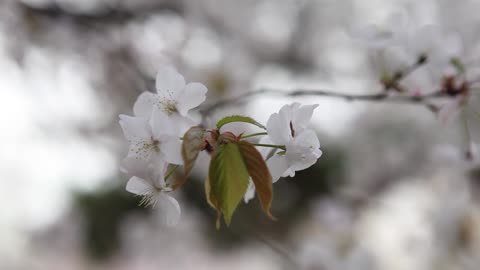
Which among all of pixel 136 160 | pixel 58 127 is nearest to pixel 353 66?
pixel 58 127

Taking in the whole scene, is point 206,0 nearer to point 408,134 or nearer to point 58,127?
point 58,127

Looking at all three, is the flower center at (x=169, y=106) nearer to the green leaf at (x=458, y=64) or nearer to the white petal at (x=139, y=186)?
the white petal at (x=139, y=186)

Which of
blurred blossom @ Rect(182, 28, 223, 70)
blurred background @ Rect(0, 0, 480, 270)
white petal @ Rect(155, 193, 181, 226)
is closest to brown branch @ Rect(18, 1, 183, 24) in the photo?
blurred background @ Rect(0, 0, 480, 270)

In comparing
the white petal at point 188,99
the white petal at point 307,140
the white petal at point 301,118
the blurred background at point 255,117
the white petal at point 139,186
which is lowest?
the blurred background at point 255,117

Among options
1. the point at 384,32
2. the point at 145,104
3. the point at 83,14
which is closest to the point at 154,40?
the point at 83,14

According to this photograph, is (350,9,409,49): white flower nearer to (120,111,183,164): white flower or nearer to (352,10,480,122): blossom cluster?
(352,10,480,122): blossom cluster

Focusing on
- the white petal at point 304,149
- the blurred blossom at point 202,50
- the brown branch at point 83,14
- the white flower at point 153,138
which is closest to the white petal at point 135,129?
the white flower at point 153,138

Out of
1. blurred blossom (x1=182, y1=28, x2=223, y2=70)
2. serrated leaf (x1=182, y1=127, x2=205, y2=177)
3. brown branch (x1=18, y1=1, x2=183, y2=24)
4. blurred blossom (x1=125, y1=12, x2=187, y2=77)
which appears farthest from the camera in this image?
blurred blossom (x1=182, y1=28, x2=223, y2=70)
